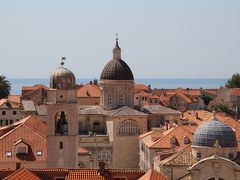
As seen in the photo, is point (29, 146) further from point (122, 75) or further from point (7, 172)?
point (122, 75)

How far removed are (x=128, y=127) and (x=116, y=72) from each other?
7.91 metres

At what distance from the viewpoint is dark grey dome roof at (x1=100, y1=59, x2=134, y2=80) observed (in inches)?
3147

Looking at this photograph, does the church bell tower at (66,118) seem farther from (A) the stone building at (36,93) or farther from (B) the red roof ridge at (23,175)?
(A) the stone building at (36,93)

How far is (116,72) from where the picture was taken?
263ft

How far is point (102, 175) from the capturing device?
121ft

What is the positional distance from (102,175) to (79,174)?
1268 millimetres

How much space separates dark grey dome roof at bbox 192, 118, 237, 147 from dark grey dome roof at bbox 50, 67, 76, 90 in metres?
9.38

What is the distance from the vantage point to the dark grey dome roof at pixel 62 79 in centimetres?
4653

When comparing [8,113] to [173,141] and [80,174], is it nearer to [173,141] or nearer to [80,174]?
[173,141]

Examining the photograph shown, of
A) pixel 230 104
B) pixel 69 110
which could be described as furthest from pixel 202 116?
pixel 69 110

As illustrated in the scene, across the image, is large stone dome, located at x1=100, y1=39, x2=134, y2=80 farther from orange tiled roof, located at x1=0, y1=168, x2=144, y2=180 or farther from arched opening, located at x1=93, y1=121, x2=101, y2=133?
orange tiled roof, located at x1=0, y1=168, x2=144, y2=180

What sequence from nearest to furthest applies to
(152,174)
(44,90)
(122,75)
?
(152,174), (122,75), (44,90)

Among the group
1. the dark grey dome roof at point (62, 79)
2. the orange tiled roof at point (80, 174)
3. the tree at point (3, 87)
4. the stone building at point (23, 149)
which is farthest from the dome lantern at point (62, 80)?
the tree at point (3, 87)

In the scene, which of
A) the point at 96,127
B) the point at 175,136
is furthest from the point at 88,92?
the point at 175,136
